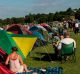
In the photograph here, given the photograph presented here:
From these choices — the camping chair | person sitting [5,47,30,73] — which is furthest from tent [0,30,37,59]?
person sitting [5,47,30,73]

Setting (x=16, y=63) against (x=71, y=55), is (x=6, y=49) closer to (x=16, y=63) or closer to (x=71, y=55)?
(x=71, y=55)

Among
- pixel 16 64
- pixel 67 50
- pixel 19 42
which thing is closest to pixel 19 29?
pixel 19 42

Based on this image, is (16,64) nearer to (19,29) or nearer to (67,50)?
(67,50)

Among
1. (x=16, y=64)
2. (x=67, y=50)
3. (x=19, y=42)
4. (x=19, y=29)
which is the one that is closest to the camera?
(x=16, y=64)

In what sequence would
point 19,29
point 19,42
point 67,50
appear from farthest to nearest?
1. point 19,29
2. point 19,42
3. point 67,50

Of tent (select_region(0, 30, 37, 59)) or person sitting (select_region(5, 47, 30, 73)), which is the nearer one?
person sitting (select_region(5, 47, 30, 73))

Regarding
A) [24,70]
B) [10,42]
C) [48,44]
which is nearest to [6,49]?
[10,42]

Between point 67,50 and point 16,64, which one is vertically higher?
point 16,64

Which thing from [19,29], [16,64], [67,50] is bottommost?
[19,29]

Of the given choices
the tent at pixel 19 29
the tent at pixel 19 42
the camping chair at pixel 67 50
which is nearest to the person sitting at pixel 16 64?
the camping chair at pixel 67 50

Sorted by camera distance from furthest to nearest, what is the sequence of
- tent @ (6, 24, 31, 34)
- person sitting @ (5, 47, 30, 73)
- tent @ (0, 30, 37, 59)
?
tent @ (6, 24, 31, 34) < tent @ (0, 30, 37, 59) < person sitting @ (5, 47, 30, 73)

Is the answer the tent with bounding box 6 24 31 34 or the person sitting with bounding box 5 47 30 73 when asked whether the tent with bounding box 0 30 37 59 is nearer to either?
the person sitting with bounding box 5 47 30 73

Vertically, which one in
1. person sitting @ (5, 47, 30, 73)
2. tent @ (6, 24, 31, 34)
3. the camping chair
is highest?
person sitting @ (5, 47, 30, 73)

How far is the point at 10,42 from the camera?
48.9 ft
